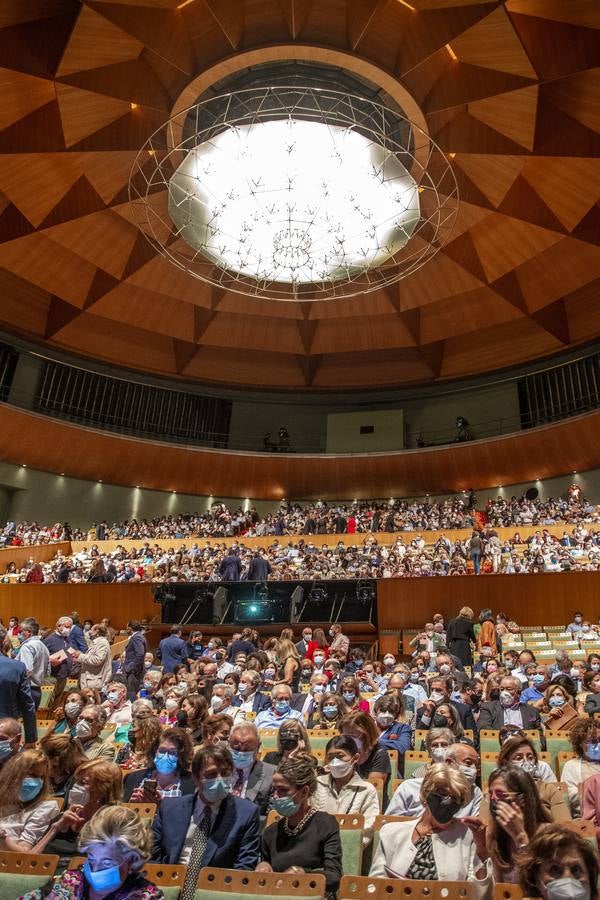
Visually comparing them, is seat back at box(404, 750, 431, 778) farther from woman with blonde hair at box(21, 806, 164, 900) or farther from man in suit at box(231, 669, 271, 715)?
woman with blonde hair at box(21, 806, 164, 900)

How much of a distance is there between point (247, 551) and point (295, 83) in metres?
11.2

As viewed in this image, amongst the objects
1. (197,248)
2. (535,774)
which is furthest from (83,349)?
(535,774)

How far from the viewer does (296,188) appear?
53.2 feet

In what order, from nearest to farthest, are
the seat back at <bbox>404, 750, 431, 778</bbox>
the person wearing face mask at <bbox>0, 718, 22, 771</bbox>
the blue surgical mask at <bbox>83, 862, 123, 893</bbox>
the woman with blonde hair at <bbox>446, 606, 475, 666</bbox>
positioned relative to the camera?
the blue surgical mask at <bbox>83, 862, 123, 893</bbox> → the person wearing face mask at <bbox>0, 718, 22, 771</bbox> → the seat back at <bbox>404, 750, 431, 778</bbox> → the woman with blonde hair at <bbox>446, 606, 475, 666</bbox>

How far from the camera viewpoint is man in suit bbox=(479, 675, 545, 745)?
569 cm

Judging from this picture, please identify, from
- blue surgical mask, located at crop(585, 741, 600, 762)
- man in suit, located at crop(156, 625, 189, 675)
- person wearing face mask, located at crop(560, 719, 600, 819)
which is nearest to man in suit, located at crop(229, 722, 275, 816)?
person wearing face mask, located at crop(560, 719, 600, 819)

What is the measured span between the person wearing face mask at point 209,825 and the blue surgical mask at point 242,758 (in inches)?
23.8

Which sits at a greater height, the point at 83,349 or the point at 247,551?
the point at 83,349

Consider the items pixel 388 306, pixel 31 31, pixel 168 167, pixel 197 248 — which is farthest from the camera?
pixel 388 306

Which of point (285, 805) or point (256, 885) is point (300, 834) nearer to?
point (285, 805)

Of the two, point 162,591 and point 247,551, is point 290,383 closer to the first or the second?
point 247,551

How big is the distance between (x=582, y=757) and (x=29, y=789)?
9.69 feet

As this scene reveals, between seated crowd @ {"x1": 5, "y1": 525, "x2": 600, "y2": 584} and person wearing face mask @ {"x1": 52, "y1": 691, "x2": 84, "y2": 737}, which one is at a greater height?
seated crowd @ {"x1": 5, "y1": 525, "x2": 600, "y2": 584}

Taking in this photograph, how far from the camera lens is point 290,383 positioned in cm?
2614
